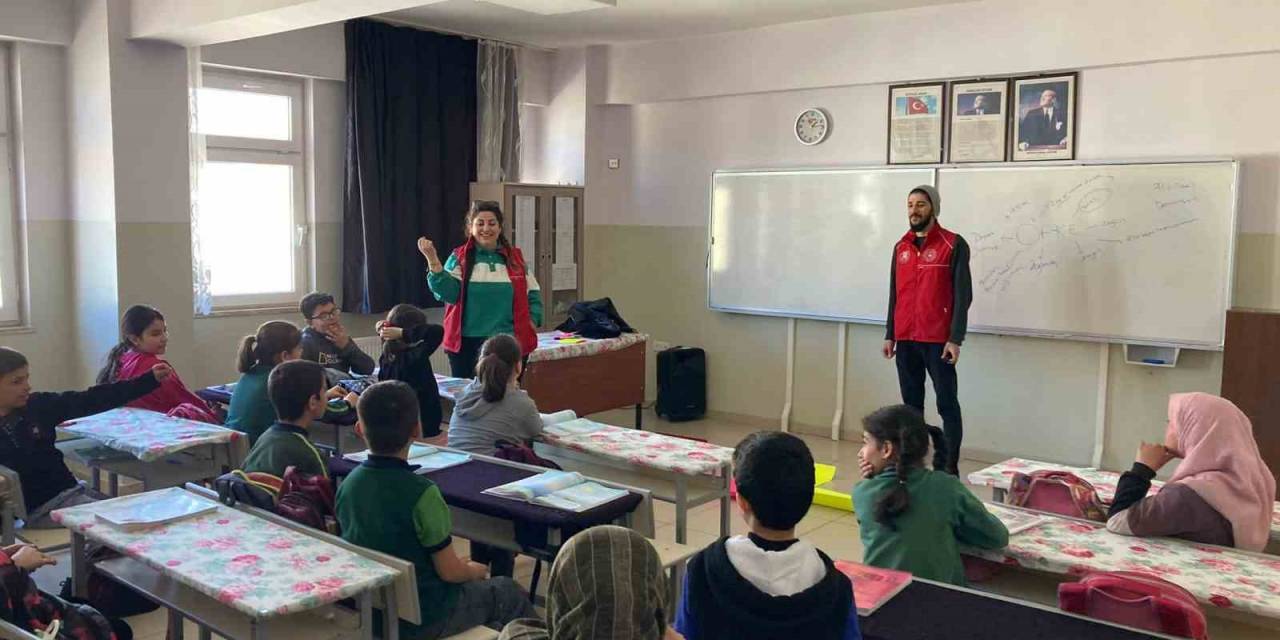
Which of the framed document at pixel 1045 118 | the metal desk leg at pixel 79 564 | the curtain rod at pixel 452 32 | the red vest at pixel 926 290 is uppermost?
the curtain rod at pixel 452 32

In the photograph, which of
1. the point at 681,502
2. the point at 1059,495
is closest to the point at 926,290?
the point at 1059,495

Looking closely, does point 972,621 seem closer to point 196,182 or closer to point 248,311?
point 196,182

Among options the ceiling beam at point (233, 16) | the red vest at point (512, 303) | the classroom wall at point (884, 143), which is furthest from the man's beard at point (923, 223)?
the ceiling beam at point (233, 16)

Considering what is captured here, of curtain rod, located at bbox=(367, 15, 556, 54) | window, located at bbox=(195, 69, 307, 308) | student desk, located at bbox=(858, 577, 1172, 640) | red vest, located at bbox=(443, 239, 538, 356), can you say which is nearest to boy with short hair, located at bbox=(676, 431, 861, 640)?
student desk, located at bbox=(858, 577, 1172, 640)

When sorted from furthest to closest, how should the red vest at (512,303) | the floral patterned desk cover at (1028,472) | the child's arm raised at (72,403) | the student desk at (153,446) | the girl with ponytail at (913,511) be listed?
1. the red vest at (512,303)
2. the child's arm raised at (72,403)
3. the student desk at (153,446)
4. the floral patterned desk cover at (1028,472)
5. the girl with ponytail at (913,511)

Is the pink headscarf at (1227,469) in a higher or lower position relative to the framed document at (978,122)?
lower

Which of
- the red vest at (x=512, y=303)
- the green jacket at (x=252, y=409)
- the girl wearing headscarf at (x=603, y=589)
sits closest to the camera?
the girl wearing headscarf at (x=603, y=589)

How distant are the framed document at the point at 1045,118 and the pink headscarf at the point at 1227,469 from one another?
318 centimetres

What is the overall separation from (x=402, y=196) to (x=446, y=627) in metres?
4.80

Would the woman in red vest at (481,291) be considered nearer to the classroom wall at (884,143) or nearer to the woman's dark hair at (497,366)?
the woman's dark hair at (497,366)

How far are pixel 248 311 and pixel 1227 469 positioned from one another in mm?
5304

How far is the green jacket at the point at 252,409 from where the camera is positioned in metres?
3.88

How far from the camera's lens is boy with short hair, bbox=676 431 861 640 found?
178 centimetres

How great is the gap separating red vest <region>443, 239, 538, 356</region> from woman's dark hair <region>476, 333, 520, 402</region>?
1146 millimetres
